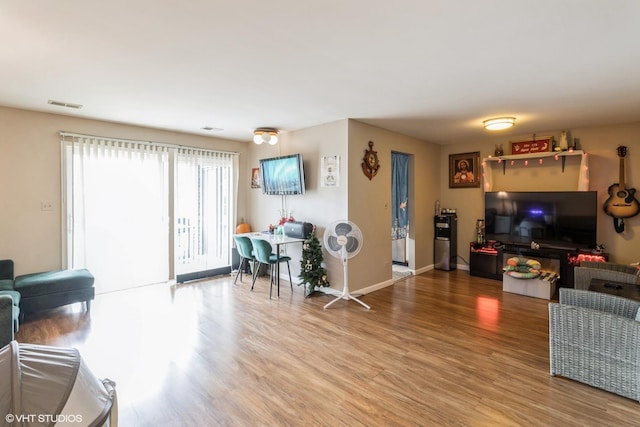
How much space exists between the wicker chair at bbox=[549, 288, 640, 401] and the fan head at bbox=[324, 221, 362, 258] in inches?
82.0

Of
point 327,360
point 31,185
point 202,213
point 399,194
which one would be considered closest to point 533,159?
point 399,194

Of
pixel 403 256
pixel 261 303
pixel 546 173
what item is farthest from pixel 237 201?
pixel 546 173

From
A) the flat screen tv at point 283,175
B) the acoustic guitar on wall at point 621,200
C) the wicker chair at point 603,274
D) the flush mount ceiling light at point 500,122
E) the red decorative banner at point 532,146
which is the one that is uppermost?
the flush mount ceiling light at point 500,122

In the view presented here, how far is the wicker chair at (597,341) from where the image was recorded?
2162 millimetres

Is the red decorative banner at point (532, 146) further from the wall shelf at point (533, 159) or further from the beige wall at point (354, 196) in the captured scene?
the beige wall at point (354, 196)

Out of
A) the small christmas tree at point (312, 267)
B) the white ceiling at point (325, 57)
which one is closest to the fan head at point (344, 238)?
the small christmas tree at point (312, 267)

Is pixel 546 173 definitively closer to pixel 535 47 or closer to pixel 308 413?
pixel 535 47

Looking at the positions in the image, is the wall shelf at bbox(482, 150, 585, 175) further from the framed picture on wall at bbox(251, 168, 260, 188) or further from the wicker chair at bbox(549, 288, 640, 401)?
the framed picture on wall at bbox(251, 168, 260, 188)

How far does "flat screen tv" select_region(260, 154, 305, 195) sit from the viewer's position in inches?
190

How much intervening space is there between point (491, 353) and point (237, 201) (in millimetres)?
4705

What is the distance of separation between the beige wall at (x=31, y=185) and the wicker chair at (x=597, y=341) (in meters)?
5.68

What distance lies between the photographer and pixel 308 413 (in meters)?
2.06

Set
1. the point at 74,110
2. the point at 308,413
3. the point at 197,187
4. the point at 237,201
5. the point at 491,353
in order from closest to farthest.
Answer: the point at 308,413, the point at 491,353, the point at 74,110, the point at 197,187, the point at 237,201

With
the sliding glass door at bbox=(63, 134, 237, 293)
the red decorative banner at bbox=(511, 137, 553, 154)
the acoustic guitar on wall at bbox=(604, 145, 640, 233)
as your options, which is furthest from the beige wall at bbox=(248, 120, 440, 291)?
the acoustic guitar on wall at bbox=(604, 145, 640, 233)
